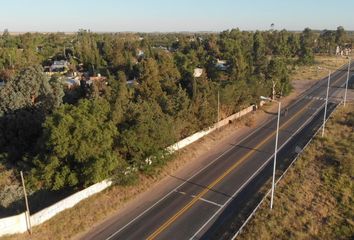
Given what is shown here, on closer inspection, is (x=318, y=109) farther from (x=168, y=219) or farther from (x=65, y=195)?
(x=65, y=195)

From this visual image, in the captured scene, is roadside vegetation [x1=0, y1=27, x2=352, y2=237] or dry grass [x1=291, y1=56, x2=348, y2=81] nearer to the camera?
roadside vegetation [x1=0, y1=27, x2=352, y2=237]

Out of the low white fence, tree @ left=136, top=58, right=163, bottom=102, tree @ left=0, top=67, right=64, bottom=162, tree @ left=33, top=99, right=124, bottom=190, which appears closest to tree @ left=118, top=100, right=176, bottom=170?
tree @ left=33, top=99, right=124, bottom=190

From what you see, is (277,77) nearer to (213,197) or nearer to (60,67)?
(213,197)

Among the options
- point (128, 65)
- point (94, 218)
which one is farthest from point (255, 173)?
point (128, 65)

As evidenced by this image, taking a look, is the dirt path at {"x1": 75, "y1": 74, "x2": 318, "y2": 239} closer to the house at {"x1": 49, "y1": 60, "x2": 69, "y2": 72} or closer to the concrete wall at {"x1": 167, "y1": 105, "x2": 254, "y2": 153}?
the concrete wall at {"x1": 167, "y1": 105, "x2": 254, "y2": 153}

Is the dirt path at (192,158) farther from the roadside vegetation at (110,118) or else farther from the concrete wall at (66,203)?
the concrete wall at (66,203)

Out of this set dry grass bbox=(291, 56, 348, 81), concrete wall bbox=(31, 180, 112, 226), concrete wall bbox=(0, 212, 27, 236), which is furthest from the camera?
dry grass bbox=(291, 56, 348, 81)

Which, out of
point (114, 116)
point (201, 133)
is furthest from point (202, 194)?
point (201, 133)
